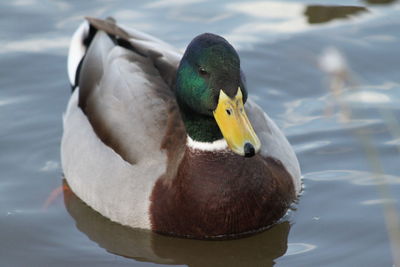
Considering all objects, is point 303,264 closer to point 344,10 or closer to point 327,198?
point 327,198

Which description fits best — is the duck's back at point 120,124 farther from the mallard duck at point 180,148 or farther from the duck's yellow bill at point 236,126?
the duck's yellow bill at point 236,126

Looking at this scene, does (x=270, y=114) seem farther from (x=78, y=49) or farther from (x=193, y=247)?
(x=193, y=247)

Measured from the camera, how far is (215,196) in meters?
5.69

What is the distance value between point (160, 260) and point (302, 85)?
272 centimetres

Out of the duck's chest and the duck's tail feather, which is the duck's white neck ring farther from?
the duck's tail feather

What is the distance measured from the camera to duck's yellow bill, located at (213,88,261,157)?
5098 mm

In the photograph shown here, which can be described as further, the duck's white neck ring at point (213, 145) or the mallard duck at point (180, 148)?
the duck's white neck ring at point (213, 145)

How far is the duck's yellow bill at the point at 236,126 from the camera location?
510 centimetres

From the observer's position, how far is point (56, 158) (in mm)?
7270

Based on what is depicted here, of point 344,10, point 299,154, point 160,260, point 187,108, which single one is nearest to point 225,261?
point 160,260

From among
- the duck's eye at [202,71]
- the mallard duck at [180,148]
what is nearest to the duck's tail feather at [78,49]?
the mallard duck at [180,148]

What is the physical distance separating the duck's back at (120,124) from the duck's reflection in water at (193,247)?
4.3 inches

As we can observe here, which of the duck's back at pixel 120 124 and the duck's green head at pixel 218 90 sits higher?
the duck's green head at pixel 218 90

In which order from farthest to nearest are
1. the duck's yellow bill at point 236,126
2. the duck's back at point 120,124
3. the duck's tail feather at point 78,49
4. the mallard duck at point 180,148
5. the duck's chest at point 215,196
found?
the duck's tail feather at point 78,49 → the duck's back at point 120,124 → the duck's chest at point 215,196 → the mallard duck at point 180,148 → the duck's yellow bill at point 236,126
